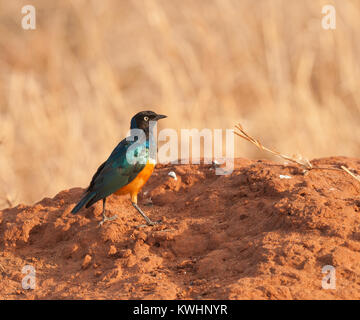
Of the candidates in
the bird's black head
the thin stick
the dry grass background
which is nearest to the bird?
the bird's black head

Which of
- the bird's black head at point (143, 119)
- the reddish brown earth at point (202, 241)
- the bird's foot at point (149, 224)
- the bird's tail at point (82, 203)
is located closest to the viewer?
the reddish brown earth at point (202, 241)

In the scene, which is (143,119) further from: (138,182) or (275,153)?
(275,153)

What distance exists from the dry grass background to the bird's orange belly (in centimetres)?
359

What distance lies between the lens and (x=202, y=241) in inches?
151

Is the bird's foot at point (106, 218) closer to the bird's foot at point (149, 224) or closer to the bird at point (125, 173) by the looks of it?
the bird at point (125, 173)

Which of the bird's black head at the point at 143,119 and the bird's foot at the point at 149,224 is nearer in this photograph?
the bird's foot at the point at 149,224

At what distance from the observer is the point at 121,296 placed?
330 centimetres

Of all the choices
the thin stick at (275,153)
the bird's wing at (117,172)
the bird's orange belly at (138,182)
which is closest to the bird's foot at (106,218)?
the bird's wing at (117,172)

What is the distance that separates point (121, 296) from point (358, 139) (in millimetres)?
6600

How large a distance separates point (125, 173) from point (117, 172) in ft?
0.26

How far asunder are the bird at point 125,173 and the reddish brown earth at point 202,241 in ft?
0.49

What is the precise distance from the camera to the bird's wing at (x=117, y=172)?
14.7 ft

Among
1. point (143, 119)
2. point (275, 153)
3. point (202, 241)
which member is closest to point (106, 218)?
point (202, 241)
